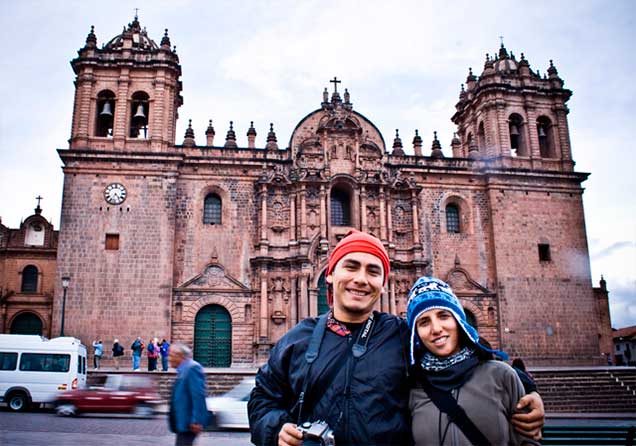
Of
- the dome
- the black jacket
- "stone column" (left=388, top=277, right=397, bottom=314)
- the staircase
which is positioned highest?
the dome

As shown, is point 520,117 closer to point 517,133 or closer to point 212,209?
point 517,133

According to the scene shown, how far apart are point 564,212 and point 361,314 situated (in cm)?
2789

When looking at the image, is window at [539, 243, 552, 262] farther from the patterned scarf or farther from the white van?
the patterned scarf

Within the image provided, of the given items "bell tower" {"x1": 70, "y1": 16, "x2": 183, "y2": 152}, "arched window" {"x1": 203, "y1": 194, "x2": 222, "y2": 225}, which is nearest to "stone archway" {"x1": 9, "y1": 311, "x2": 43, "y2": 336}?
"bell tower" {"x1": 70, "y1": 16, "x2": 183, "y2": 152}

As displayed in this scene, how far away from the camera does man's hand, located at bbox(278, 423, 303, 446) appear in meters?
2.36

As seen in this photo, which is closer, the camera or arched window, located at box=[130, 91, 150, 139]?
the camera

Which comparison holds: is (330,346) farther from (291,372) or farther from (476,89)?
(476,89)

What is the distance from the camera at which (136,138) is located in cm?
2623

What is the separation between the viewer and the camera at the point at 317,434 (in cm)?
227

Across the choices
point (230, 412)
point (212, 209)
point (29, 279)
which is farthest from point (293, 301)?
point (29, 279)

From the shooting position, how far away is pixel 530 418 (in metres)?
2.47

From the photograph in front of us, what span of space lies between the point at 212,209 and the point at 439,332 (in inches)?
960

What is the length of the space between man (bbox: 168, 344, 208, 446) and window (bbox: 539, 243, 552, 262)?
80.2 ft

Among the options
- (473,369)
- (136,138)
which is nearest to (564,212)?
(136,138)
